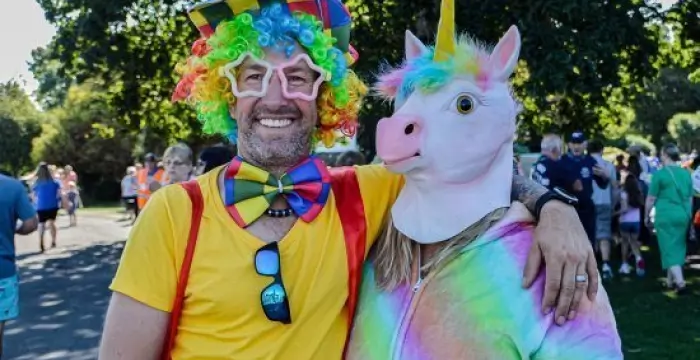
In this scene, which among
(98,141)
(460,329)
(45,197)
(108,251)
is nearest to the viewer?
(460,329)

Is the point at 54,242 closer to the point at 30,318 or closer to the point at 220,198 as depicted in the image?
the point at 30,318

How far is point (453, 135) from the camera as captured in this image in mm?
2084

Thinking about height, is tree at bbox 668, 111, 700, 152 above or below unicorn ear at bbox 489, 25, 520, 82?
below

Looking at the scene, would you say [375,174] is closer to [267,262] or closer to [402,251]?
[402,251]

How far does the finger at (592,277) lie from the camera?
1961mm

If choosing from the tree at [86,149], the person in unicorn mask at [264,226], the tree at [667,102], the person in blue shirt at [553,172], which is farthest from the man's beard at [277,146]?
the tree at [667,102]

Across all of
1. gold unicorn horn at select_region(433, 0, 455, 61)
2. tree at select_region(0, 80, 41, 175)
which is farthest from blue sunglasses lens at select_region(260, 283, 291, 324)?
tree at select_region(0, 80, 41, 175)

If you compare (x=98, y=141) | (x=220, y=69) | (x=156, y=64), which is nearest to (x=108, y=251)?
(x=156, y=64)

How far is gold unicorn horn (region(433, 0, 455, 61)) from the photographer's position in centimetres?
212

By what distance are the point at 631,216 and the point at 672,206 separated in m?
1.57

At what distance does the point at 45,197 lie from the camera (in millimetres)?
15219

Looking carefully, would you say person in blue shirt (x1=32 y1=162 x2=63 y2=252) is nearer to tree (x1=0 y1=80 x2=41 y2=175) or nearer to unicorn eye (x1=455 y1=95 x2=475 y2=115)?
unicorn eye (x1=455 y1=95 x2=475 y2=115)

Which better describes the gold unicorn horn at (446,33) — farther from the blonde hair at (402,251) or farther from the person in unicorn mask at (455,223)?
the blonde hair at (402,251)

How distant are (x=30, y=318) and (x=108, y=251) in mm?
7432
